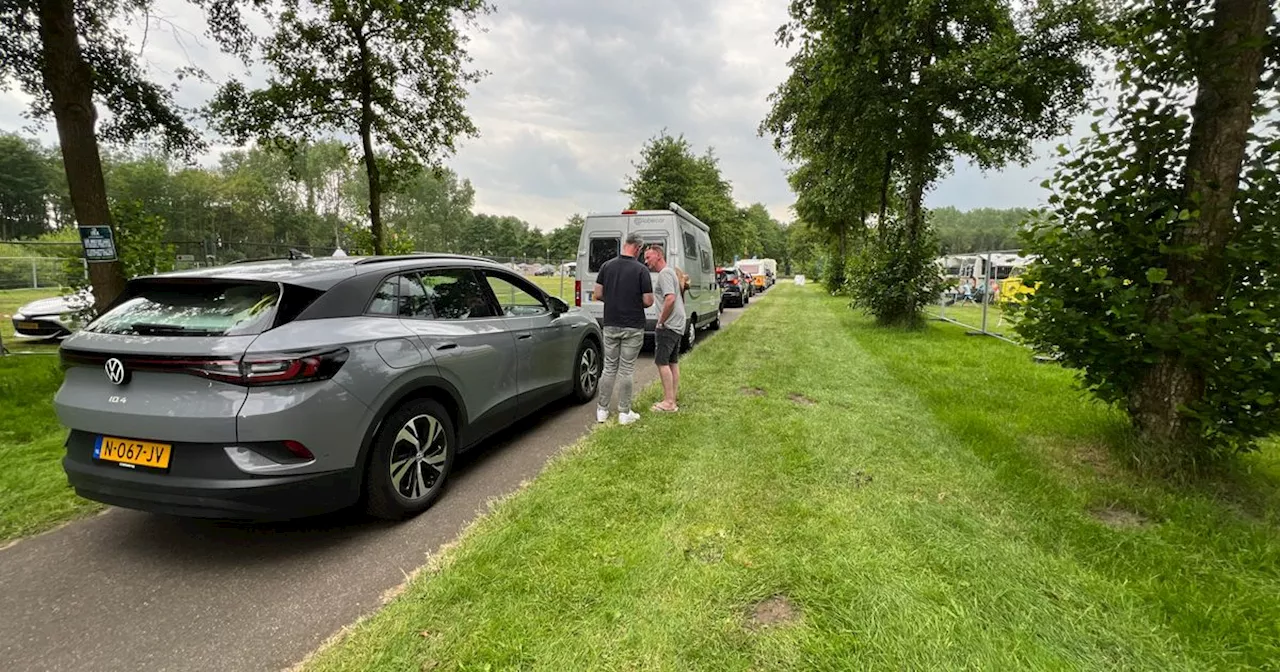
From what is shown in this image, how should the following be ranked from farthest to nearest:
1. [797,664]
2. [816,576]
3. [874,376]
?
1. [874,376]
2. [816,576]
3. [797,664]

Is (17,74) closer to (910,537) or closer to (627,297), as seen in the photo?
(627,297)

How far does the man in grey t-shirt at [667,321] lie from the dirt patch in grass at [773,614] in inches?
123

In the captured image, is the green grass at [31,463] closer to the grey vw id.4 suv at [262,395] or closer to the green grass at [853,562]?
the grey vw id.4 suv at [262,395]

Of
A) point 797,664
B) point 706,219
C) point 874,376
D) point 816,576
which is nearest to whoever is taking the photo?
point 797,664

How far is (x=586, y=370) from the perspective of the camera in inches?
239

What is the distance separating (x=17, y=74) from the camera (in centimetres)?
721

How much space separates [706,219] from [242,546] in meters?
27.1

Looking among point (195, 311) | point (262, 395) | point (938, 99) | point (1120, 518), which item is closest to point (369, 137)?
point (195, 311)

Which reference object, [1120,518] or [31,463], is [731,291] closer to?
[1120,518]

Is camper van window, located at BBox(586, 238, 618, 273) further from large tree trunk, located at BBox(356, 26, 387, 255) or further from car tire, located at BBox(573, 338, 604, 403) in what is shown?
large tree trunk, located at BBox(356, 26, 387, 255)

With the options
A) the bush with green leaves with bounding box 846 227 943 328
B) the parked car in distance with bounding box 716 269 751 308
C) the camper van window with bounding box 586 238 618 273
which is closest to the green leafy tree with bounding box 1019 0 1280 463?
the camper van window with bounding box 586 238 618 273

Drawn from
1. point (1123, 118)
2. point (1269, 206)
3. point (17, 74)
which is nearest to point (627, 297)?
point (1123, 118)

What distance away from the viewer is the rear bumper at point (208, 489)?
251 centimetres

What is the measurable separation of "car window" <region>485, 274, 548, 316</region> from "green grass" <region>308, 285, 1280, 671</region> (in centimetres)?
140
